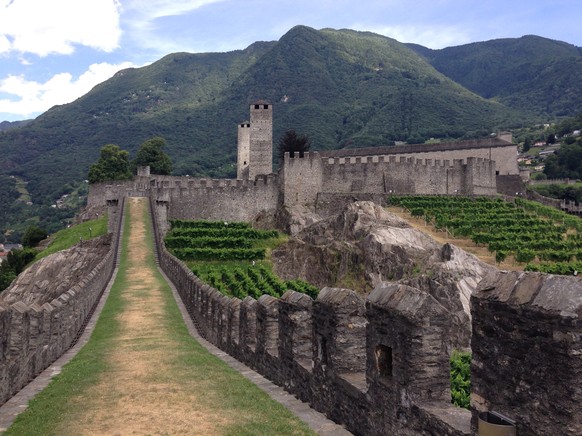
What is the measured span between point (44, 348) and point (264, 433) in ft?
29.6

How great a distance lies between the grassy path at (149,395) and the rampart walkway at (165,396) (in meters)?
0.02

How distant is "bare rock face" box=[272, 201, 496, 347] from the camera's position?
1822 inches

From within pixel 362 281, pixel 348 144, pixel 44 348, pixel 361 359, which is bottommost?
pixel 362 281

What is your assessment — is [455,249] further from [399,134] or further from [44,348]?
[399,134]

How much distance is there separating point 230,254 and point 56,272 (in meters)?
13.3

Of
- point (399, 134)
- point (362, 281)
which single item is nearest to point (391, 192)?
point (362, 281)

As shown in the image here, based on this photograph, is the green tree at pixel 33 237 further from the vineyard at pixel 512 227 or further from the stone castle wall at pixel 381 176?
the vineyard at pixel 512 227

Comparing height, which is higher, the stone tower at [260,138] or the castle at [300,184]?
the stone tower at [260,138]

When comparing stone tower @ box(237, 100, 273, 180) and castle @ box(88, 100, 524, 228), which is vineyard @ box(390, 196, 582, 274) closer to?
castle @ box(88, 100, 524, 228)

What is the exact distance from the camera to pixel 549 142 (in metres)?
164

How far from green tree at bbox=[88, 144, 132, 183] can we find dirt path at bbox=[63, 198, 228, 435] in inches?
2716

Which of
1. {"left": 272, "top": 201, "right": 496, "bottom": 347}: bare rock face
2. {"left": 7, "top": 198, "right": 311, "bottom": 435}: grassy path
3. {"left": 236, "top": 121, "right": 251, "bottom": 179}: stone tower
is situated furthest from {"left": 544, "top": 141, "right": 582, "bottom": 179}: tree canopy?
{"left": 7, "top": 198, "right": 311, "bottom": 435}: grassy path

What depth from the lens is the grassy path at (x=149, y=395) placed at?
967 centimetres

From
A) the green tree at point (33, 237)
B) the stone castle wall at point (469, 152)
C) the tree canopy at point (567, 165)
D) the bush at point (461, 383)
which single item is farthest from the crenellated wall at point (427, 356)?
the tree canopy at point (567, 165)
